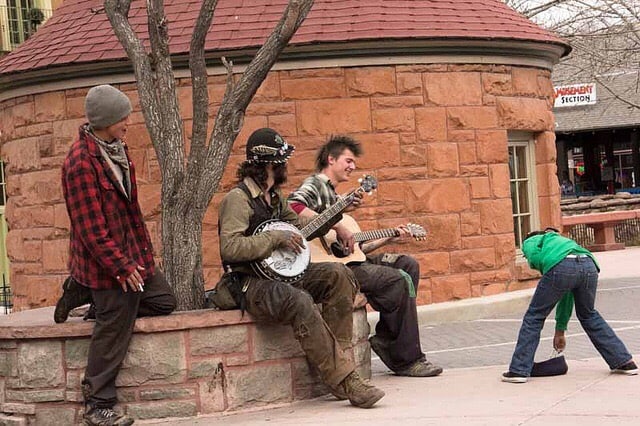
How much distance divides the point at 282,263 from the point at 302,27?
5.90 metres

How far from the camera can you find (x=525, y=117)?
14461 millimetres

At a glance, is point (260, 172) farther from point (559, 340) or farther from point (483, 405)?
point (559, 340)

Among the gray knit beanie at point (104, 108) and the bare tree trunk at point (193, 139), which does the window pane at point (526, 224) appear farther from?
the gray knit beanie at point (104, 108)

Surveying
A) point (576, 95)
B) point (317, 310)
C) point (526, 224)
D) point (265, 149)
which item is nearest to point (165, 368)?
point (317, 310)

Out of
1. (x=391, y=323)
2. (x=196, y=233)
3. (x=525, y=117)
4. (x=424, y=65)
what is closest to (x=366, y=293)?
(x=391, y=323)

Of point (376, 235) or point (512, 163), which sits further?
point (512, 163)

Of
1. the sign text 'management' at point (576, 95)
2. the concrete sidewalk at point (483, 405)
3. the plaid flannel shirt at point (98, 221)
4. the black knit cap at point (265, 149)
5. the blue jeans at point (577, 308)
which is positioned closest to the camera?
the concrete sidewalk at point (483, 405)

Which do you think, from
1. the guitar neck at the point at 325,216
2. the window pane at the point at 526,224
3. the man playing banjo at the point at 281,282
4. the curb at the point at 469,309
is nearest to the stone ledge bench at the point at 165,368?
the man playing banjo at the point at 281,282

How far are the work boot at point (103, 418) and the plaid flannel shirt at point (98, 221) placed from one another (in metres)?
0.78

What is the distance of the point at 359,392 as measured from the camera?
7789 mm

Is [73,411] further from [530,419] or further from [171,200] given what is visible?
[530,419]

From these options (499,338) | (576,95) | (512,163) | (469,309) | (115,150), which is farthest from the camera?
(576,95)

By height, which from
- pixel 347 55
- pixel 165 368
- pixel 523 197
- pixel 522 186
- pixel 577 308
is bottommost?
pixel 165 368

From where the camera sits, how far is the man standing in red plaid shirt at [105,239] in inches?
295
